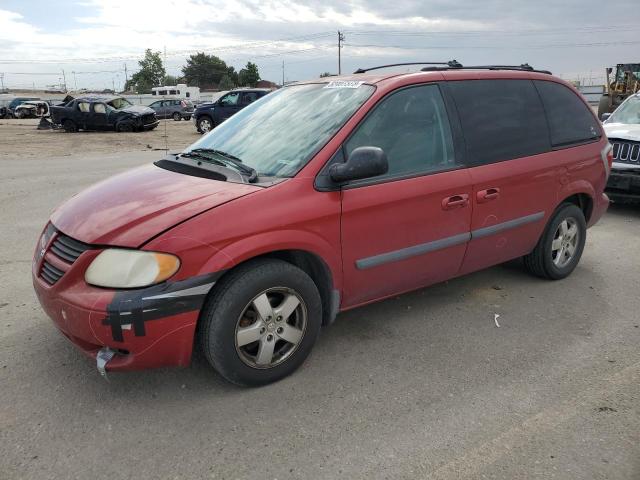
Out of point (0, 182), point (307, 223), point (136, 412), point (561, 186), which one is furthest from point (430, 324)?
point (0, 182)

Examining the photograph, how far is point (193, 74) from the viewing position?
394 feet

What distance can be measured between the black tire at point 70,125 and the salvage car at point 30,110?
18504 mm

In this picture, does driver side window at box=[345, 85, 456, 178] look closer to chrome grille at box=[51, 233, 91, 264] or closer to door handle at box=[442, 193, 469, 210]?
door handle at box=[442, 193, 469, 210]

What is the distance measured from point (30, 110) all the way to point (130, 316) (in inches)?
1780

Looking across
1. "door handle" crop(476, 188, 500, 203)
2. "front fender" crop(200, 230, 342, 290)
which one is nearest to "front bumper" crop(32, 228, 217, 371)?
"front fender" crop(200, 230, 342, 290)

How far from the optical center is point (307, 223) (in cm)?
300

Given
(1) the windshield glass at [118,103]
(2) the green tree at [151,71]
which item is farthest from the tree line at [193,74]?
(1) the windshield glass at [118,103]

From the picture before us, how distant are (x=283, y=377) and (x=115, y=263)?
3.80ft

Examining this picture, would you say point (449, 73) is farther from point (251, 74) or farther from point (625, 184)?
point (251, 74)

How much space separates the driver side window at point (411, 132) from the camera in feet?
11.0

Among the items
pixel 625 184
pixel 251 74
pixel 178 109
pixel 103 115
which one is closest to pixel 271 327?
pixel 625 184

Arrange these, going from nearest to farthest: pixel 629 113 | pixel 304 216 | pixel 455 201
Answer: pixel 304 216 → pixel 455 201 → pixel 629 113

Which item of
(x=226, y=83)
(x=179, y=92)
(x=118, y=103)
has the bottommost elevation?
(x=179, y=92)

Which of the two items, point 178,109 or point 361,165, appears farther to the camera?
point 178,109
